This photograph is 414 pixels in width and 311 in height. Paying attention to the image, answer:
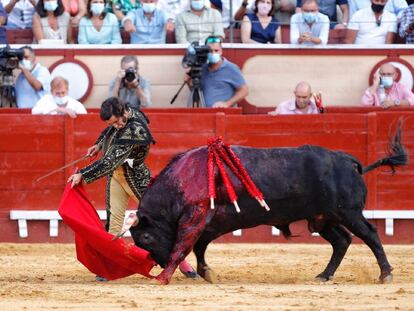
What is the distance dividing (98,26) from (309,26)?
78.5 inches

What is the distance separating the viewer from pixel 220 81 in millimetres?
12352

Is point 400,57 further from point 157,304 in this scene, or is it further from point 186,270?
point 157,304

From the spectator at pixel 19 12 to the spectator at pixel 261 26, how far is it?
203 cm

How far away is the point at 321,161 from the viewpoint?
870 centimetres

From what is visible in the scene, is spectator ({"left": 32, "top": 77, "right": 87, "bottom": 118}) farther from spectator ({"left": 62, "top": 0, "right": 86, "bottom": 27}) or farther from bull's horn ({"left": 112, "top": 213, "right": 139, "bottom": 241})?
bull's horn ({"left": 112, "top": 213, "right": 139, "bottom": 241})

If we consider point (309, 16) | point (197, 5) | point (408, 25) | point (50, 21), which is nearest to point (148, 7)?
point (197, 5)

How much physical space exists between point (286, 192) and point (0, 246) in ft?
12.0

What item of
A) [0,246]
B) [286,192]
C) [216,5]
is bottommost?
[0,246]

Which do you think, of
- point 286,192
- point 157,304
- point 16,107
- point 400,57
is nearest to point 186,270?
point 286,192

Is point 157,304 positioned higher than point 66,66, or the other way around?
point 66,66

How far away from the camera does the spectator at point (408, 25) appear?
12.5m

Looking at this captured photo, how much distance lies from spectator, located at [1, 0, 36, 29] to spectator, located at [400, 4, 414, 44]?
3.50m

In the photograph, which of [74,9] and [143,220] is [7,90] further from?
[143,220]

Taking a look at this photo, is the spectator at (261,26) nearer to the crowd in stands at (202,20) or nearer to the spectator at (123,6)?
the crowd in stands at (202,20)
